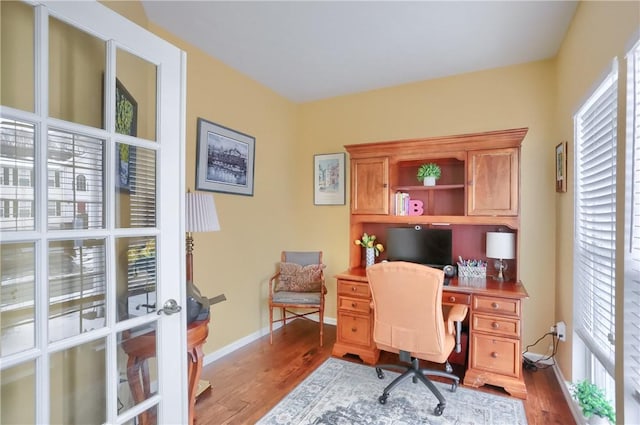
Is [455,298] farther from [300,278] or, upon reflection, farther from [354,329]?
[300,278]

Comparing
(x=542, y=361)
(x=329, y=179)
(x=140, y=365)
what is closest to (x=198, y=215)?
(x=140, y=365)

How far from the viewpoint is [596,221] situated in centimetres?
180

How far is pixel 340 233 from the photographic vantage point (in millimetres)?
3783

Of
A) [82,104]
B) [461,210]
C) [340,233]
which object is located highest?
[82,104]

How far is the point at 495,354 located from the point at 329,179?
2.44 meters

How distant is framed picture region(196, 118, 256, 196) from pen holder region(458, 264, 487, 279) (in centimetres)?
228

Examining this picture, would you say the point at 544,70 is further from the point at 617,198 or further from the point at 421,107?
the point at 617,198

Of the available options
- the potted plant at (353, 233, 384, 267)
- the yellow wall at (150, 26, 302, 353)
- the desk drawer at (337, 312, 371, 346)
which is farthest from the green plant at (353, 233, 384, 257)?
the yellow wall at (150, 26, 302, 353)

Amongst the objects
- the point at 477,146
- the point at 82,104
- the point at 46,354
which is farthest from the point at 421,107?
the point at 46,354

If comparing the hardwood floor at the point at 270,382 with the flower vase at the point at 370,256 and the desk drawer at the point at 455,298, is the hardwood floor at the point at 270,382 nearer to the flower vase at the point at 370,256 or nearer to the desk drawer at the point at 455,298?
the desk drawer at the point at 455,298

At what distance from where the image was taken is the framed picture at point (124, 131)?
1347mm

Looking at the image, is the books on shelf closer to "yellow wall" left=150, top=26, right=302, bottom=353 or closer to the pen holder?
the pen holder

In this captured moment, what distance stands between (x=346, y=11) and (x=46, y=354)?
8.23 ft

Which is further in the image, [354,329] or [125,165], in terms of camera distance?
[354,329]
